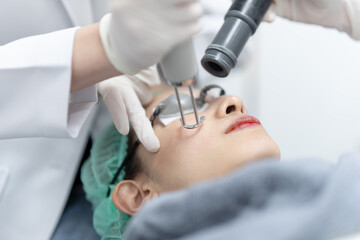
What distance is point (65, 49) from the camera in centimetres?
79

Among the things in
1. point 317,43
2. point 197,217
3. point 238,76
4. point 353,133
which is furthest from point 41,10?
point 353,133

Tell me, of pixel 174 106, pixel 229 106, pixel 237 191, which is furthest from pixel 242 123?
pixel 237 191

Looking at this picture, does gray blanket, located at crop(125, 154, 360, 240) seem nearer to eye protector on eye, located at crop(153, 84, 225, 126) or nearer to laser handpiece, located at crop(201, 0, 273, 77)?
laser handpiece, located at crop(201, 0, 273, 77)

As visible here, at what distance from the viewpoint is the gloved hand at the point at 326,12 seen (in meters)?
1.10

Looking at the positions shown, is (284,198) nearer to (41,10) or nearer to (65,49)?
(65,49)

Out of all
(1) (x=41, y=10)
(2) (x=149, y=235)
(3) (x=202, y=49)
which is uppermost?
(1) (x=41, y=10)

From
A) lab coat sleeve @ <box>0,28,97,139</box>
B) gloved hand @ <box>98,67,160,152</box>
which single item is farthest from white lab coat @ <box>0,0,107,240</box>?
gloved hand @ <box>98,67,160,152</box>

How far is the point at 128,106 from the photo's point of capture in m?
1.09

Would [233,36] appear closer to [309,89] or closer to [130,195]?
[130,195]

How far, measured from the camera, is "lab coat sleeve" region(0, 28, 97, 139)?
31.2 inches

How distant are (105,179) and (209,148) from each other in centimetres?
42

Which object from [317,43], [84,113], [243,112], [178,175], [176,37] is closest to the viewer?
[176,37]

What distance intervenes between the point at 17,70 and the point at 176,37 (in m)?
0.38

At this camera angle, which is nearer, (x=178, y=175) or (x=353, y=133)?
(x=178, y=175)
